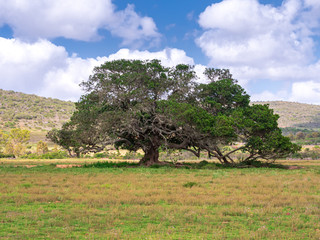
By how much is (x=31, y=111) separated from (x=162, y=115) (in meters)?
111

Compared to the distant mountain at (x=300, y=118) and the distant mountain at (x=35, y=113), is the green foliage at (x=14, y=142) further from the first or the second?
the distant mountain at (x=300, y=118)

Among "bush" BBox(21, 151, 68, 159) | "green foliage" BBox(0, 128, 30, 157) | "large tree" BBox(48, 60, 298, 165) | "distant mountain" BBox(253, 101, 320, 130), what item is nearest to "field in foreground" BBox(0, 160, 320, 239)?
"large tree" BBox(48, 60, 298, 165)

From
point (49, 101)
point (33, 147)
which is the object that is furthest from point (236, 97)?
point (49, 101)

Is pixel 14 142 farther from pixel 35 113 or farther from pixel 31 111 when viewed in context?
pixel 31 111

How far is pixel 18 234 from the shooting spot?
943 centimetres

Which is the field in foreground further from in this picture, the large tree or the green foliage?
the green foliage

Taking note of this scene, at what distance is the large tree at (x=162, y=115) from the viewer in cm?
3462

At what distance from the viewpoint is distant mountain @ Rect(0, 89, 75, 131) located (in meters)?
117

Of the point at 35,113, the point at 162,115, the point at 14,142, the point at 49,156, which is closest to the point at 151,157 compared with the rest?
the point at 162,115

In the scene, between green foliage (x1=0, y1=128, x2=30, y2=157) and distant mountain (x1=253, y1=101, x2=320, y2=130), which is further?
distant mountain (x1=253, y1=101, x2=320, y2=130)

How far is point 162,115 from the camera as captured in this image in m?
34.7

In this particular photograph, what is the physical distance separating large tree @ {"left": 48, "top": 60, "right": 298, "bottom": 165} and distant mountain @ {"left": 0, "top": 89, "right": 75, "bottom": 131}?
82.4m

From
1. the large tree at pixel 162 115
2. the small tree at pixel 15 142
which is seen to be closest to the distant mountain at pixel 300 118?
the small tree at pixel 15 142

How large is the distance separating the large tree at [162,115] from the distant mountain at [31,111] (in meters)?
82.4
